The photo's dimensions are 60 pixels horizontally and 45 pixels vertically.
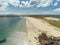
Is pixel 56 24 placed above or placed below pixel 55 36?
above

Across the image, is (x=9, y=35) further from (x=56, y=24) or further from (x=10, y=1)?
(x=56, y=24)

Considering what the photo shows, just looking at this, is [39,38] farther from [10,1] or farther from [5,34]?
[10,1]

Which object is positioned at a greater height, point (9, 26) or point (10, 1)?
point (10, 1)

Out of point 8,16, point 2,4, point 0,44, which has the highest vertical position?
point 2,4

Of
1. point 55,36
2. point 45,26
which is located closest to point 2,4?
point 45,26

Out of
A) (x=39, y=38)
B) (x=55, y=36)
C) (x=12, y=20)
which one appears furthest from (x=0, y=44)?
(x=55, y=36)

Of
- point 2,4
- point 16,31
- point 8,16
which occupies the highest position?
point 2,4
